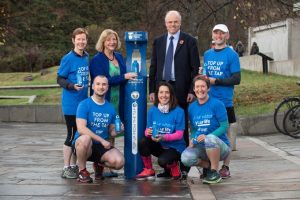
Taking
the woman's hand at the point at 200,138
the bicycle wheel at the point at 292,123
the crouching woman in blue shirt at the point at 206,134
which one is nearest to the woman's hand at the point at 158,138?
the crouching woman in blue shirt at the point at 206,134

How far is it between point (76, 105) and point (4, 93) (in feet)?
62.2

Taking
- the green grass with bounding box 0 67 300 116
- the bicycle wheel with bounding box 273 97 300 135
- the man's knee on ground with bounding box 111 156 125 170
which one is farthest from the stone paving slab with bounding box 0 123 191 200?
the green grass with bounding box 0 67 300 116

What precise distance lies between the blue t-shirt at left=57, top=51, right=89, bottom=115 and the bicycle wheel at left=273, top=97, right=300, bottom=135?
5745 mm

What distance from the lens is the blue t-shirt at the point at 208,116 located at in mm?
8258

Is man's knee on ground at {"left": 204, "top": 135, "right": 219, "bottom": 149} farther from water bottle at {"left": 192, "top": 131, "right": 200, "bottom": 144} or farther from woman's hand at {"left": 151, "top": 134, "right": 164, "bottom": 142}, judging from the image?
woman's hand at {"left": 151, "top": 134, "right": 164, "bottom": 142}

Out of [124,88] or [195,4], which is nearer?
[124,88]

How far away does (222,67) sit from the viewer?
9031 millimetres

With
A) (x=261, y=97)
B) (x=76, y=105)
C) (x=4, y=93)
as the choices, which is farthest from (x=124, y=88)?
(x=4, y=93)

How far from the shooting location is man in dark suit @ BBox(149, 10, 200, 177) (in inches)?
342

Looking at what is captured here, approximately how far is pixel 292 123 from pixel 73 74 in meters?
5.81

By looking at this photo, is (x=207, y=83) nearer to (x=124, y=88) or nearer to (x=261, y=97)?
(x=124, y=88)

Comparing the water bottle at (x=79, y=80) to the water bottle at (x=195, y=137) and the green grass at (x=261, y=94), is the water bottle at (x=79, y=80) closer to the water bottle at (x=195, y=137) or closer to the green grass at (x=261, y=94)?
the water bottle at (x=195, y=137)

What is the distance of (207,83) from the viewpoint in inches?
325

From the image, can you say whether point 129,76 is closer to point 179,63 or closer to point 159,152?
point 179,63
